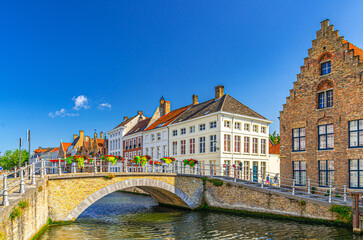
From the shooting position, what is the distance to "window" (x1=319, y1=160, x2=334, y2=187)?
1933cm

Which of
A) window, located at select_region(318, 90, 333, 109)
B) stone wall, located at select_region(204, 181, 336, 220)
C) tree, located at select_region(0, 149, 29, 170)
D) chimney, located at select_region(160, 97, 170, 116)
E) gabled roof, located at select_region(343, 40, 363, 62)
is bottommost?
tree, located at select_region(0, 149, 29, 170)

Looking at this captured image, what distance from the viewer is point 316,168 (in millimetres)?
20156

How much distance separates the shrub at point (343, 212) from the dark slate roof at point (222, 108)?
14667 millimetres

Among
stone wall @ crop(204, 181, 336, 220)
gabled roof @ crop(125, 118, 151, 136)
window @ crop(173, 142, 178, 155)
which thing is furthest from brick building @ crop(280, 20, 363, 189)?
gabled roof @ crop(125, 118, 151, 136)

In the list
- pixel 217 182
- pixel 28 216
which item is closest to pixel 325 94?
pixel 217 182

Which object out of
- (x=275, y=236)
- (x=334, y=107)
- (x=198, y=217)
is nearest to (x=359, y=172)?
(x=334, y=107)

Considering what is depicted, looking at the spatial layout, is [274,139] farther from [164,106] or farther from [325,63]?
[325,63]

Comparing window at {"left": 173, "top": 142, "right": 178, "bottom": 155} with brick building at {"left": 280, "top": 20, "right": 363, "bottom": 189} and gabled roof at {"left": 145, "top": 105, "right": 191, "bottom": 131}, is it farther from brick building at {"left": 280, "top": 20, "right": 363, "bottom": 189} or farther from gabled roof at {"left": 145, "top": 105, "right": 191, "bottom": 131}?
brick building at {"left": 280, "top": 20, "right": 363, "bottom": 189}

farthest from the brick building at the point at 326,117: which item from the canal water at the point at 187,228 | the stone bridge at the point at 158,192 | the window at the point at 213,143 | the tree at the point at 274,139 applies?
the tree at the point at 274,139

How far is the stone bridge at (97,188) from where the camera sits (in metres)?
16.4

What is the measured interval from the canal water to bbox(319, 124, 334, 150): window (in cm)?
609

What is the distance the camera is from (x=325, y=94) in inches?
796

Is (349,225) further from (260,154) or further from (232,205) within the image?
(260,154)

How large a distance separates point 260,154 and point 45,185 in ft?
70.8
